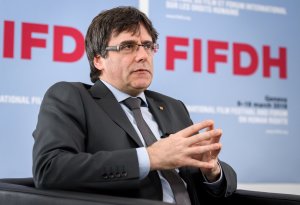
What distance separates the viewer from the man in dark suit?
1569 mm

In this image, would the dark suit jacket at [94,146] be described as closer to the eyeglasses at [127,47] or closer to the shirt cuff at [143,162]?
the shirt cuff at [143,162]

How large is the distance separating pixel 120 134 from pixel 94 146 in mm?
111

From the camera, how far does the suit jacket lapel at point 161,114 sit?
6.72 ft

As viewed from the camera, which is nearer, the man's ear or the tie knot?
the tie knot

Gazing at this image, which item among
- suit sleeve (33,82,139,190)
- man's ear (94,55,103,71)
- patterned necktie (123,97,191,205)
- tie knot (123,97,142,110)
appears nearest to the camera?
suit sleeve (33,82,139,190)

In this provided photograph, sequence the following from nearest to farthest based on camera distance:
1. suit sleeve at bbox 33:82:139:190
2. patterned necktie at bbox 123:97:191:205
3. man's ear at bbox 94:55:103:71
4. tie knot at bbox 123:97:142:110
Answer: suit sleeve at bbox 33:82:139:190 → patterned necktie at bbox 123:97:191:205 → tie knot at bbox 123:97:142:110 → man's ear at bbox 94:55:103:71

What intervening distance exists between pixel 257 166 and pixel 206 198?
175 cm

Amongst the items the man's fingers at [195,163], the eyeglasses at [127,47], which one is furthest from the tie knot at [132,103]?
the man's fingers at [195,163]

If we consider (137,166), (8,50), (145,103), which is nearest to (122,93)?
(145,103)

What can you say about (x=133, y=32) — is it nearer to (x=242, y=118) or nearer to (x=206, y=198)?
(x=206, y=198)

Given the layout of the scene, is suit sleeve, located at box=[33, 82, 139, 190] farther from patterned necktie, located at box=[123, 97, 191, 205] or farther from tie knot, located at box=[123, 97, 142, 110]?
tie knot, located at box=[123, 97, 142, 110]

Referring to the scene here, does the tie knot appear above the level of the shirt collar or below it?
below

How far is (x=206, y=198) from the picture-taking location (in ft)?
6.82

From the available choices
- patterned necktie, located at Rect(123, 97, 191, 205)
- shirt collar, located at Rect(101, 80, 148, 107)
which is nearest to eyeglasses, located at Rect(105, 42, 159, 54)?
shirt collar, located at Rect(101, 80, 148, 107)
